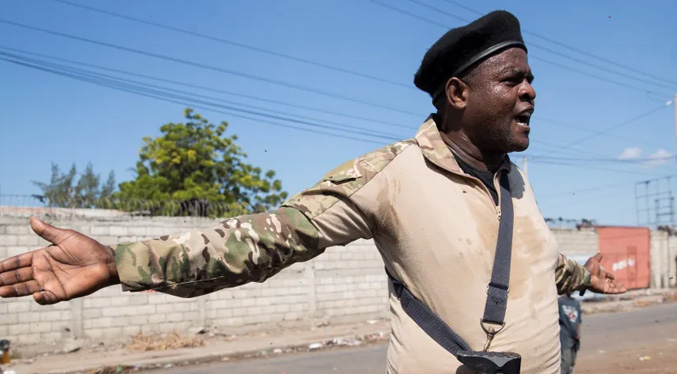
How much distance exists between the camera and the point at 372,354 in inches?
396

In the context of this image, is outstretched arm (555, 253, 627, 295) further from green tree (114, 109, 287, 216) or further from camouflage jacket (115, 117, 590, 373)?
green tree (114, 109, 287, 216)

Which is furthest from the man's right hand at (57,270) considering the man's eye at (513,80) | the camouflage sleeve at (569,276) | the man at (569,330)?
the man at (569,330)

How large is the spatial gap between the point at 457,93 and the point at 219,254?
2.90ft

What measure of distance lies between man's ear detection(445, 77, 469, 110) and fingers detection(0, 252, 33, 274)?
4.00ft

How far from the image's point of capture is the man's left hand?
101 inches

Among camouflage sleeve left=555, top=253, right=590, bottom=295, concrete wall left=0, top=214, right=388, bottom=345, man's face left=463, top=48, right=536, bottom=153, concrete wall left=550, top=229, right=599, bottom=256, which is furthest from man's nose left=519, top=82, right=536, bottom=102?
concrete wall left=550, top=229, right=599, bottom=256

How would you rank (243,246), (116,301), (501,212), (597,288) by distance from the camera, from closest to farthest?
(243,246)
(501,212)
(597,288)
(116,301)

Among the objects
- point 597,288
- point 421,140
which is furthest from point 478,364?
point 597,288

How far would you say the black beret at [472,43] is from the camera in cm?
186

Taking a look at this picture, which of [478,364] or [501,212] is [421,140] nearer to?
[501,212]

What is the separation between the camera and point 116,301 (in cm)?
1085

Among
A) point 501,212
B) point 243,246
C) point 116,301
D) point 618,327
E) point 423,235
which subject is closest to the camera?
point 243,246

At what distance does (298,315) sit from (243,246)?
11973 millimetres

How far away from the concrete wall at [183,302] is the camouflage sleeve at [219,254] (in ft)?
31.9
